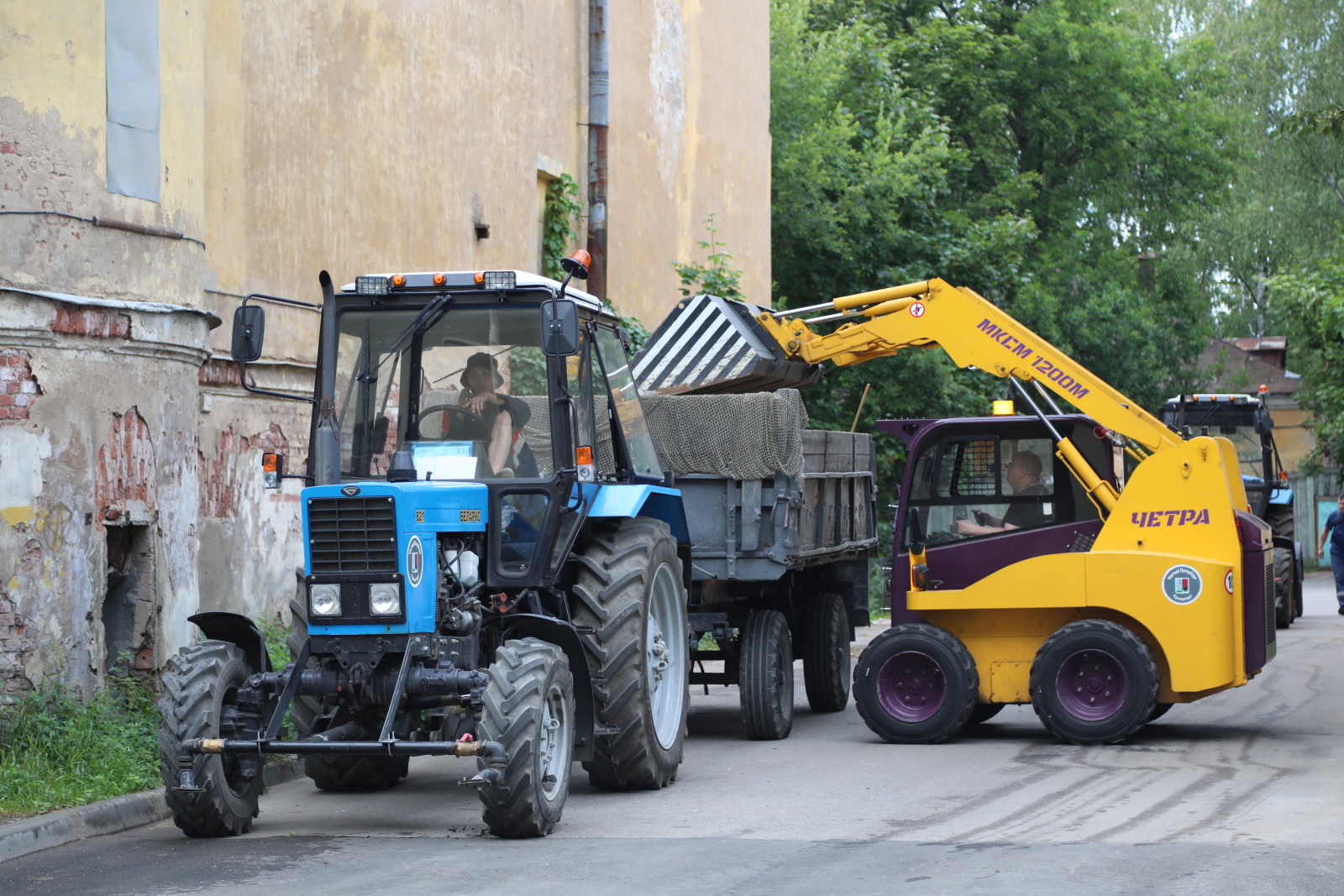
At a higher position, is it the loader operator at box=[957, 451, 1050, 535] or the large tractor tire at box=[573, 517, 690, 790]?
the loader operator at box=[957, 451, 1050, 535]

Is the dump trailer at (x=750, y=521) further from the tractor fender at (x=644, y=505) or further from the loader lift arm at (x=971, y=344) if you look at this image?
the loader lift arm at (x=971, y=344)

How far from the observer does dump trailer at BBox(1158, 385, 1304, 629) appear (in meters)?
22.6

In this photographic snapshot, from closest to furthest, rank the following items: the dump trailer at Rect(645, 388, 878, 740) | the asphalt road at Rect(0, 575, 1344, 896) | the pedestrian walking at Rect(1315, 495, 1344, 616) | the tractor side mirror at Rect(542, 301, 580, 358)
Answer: the asphalt road at Rect(0, 575, 1344, 896), the tractor side mirror at Rect(542, 301, 580, 358), the dump trailer at Rect(645, 388, 878, 740), the pedestrian walking at Rect(1315, 495, 1344, 616)

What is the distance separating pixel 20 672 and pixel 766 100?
736 inches

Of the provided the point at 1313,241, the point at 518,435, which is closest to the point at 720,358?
the point at 518,435

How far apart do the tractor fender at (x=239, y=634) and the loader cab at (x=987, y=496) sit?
16.8 feet

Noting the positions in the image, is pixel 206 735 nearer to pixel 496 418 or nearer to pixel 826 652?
pixel 496 418

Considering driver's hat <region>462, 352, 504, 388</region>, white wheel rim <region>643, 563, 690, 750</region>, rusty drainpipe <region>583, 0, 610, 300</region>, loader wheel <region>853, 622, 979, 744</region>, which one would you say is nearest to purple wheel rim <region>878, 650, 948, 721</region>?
loader wheel <region>853, 622, 979, 744</region>

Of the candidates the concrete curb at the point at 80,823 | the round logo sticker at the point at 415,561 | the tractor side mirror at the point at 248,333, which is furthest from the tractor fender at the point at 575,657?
the concrete curb at the point at 80,823

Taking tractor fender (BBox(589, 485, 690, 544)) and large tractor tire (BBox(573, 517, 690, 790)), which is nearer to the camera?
large tractor tire (BBox(573, 517, 690, 790))

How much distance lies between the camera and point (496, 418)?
348 inches

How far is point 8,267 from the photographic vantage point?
970 centimetres

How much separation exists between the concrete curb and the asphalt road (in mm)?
106

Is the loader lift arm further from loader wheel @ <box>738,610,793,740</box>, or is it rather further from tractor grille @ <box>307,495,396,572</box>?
tractor grille @ <box>307,495,396,572</box>
